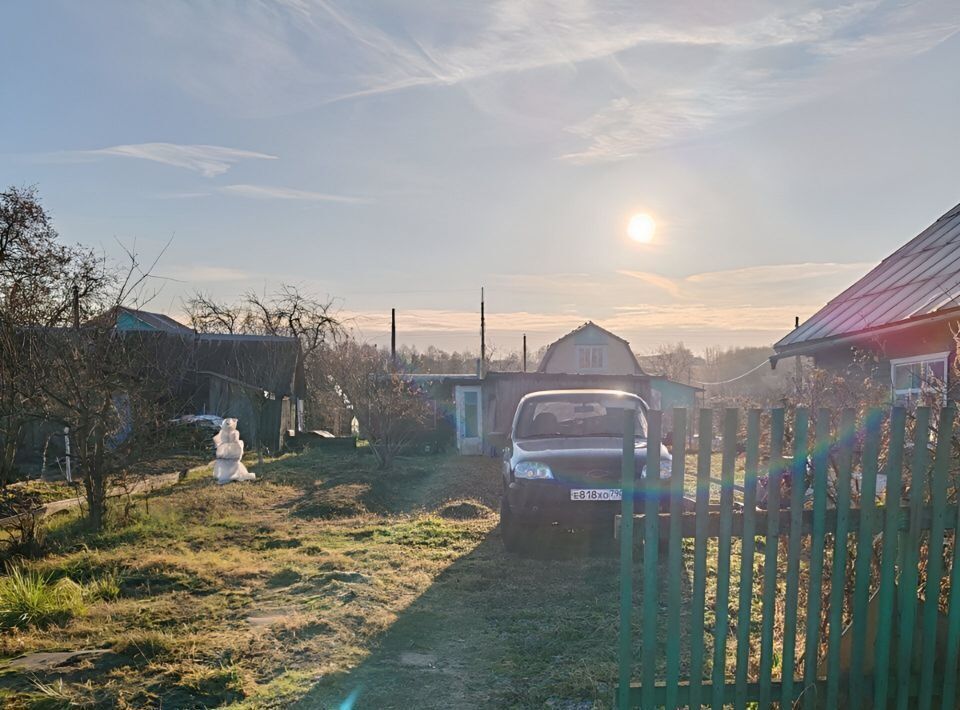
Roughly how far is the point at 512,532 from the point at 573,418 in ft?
6.16

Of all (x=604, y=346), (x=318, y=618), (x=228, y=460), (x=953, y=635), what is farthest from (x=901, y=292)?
(x=604, y=346)

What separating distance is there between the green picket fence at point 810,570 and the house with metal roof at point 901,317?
148 inches

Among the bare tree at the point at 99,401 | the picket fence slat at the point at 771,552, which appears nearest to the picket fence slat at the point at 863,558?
the picket fence slat at the point at 771,552

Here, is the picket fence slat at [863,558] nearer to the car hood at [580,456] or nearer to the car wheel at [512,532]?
the car hood at [580,456]

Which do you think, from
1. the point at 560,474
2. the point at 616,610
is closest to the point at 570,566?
the point at 560,474

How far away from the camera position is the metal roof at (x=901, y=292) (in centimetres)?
857

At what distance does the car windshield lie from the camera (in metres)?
8.45

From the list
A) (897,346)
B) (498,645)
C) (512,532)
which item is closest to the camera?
(498,645)

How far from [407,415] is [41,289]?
8.87 metres

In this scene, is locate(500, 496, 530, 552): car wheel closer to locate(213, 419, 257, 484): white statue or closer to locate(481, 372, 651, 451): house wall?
locate(213, 419, 257, 484): white statue

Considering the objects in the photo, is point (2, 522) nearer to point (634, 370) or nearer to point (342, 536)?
point (342, 536)

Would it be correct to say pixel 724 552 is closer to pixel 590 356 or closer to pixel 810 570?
pixel 810 570

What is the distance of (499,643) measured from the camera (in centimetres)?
492

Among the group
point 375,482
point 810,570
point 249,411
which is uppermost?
point 810,570
